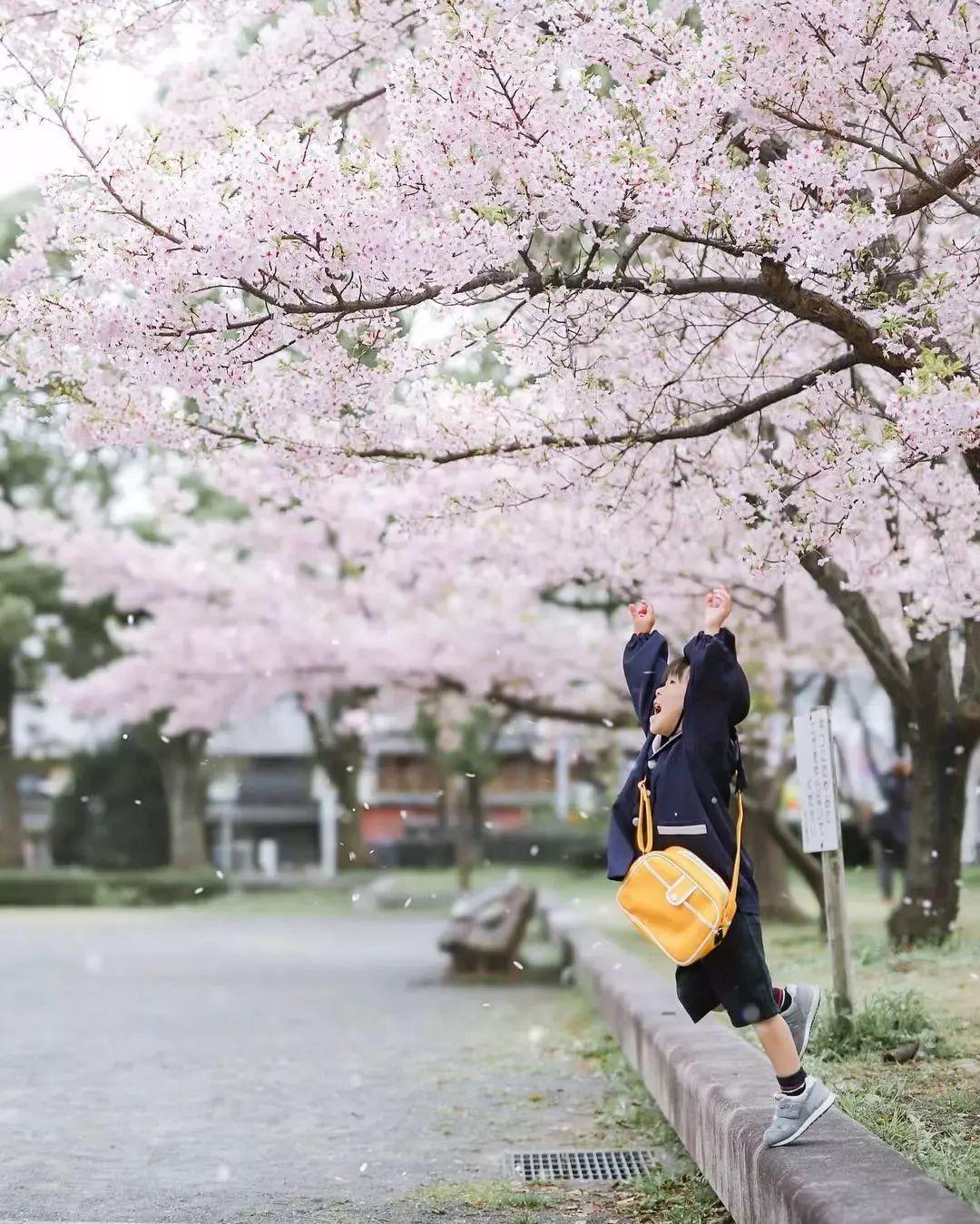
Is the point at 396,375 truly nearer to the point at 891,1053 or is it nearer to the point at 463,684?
the point at 891,1053

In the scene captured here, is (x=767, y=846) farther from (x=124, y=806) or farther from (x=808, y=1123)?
(x=124, y=806)

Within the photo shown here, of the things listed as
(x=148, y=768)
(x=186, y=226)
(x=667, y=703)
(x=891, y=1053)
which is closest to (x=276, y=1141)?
(x=891, y=1053)

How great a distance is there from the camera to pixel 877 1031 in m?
A: 7.07

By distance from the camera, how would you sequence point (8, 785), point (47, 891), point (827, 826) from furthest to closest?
point (8, 785), point (47, 891), point (827, 826)

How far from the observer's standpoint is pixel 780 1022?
4.70 meters

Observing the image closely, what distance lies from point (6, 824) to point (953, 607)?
1205 inches

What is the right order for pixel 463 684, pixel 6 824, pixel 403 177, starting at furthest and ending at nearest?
pixel 6 824 → pixel 463 684 → pixel 403 177

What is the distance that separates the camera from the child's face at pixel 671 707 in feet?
16.0

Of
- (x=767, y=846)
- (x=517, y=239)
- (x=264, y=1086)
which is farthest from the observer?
(x=767, y=846)

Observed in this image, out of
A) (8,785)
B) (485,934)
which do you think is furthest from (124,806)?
(485,934)

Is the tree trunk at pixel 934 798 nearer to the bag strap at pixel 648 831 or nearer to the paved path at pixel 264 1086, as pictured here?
the paved path at pixel 264 1086

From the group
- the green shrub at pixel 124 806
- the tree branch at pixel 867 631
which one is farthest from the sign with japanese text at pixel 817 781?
the green shrub at pixel 124 806

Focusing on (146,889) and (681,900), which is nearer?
(681,900)

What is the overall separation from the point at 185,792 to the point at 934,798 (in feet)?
86.9
